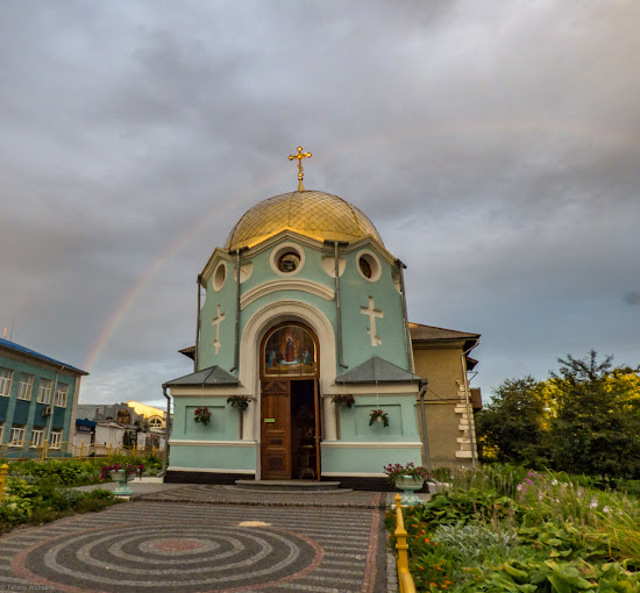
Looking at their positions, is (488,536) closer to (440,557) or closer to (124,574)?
(440,557)

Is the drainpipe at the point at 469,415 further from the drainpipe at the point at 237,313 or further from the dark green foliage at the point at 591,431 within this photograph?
the drainpipe at the point at 237,313

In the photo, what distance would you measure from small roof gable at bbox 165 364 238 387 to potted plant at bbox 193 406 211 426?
2.89ft

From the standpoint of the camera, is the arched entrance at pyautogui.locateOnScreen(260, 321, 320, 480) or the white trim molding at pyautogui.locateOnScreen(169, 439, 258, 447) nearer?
the white trim molding at pyautogui.locateOnScreen(169, 439, 258, 447)

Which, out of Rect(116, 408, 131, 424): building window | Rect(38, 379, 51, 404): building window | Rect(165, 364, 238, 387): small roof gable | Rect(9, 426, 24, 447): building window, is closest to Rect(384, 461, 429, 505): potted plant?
Rect(165, 364, 238, 387): small roof gable

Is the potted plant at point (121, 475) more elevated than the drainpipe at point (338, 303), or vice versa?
the drainpipe at point (338, 303)

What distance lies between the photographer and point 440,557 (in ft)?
17.9

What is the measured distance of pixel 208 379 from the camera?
15812mm

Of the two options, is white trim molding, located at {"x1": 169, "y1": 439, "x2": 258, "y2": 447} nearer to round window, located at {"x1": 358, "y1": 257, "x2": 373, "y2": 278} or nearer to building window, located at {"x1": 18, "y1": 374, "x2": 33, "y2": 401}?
round window, located at {"x1": 358, "y1": 257, "x2": 373, "y2": 278}

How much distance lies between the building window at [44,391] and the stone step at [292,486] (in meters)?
24.0

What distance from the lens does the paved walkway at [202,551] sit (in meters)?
5.32

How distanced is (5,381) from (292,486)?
24096 mm

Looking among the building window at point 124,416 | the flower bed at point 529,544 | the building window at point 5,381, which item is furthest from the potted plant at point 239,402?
the building window at point 124,416

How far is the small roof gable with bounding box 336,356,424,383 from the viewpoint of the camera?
14.3 metres

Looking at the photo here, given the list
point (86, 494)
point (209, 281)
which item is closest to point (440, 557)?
point (86, 494)
